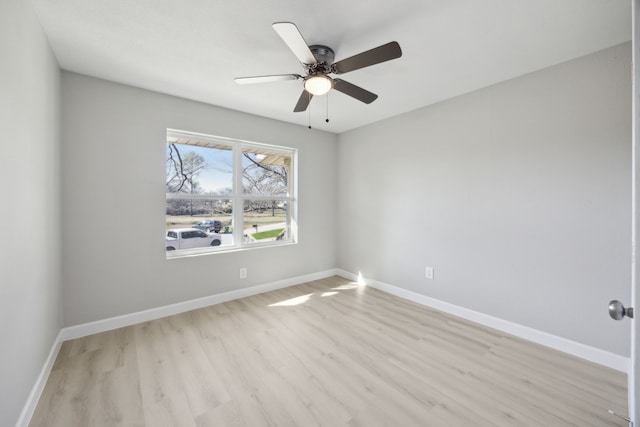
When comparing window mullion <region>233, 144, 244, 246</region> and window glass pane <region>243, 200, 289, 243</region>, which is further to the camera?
window glass pane <region>243, 200, 289, 243</region>

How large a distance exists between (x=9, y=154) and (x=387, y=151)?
3.49m

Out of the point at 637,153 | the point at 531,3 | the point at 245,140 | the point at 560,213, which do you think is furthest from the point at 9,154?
the point at 560,213

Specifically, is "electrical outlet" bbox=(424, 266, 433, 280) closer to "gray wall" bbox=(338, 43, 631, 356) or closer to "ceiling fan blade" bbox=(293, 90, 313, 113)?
"gray wall" bbox=(338, 43, 631, 356)

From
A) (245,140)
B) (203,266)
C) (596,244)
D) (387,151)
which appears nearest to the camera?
(596,244)

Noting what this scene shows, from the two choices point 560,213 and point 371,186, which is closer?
point 560,213

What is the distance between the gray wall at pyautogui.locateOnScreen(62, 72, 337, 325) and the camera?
2.40 meters

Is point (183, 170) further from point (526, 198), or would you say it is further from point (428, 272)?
point (526, 198)

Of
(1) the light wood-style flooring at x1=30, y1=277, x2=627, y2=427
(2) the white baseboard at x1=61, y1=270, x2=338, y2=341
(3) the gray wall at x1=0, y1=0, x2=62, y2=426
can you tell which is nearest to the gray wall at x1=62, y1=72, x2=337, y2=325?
(2) the white baseboard at x1=61, y1=270, x2=338, y2=341

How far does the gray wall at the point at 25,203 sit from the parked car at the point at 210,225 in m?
1.29

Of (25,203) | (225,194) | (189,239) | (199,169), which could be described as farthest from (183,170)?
(25,203)

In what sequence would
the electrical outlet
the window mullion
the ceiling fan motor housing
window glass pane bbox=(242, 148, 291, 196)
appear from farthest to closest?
window glass pane bbox=(242, 148, 291, 196), the window mullion, the electrical outlet, the ceiling fan motor housing

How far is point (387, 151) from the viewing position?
365 cm

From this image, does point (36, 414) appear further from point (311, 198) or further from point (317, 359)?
point (311, 198)

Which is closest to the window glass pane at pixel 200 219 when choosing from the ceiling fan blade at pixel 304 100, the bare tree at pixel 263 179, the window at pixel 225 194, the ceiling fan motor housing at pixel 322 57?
the window at pixel 225 194
